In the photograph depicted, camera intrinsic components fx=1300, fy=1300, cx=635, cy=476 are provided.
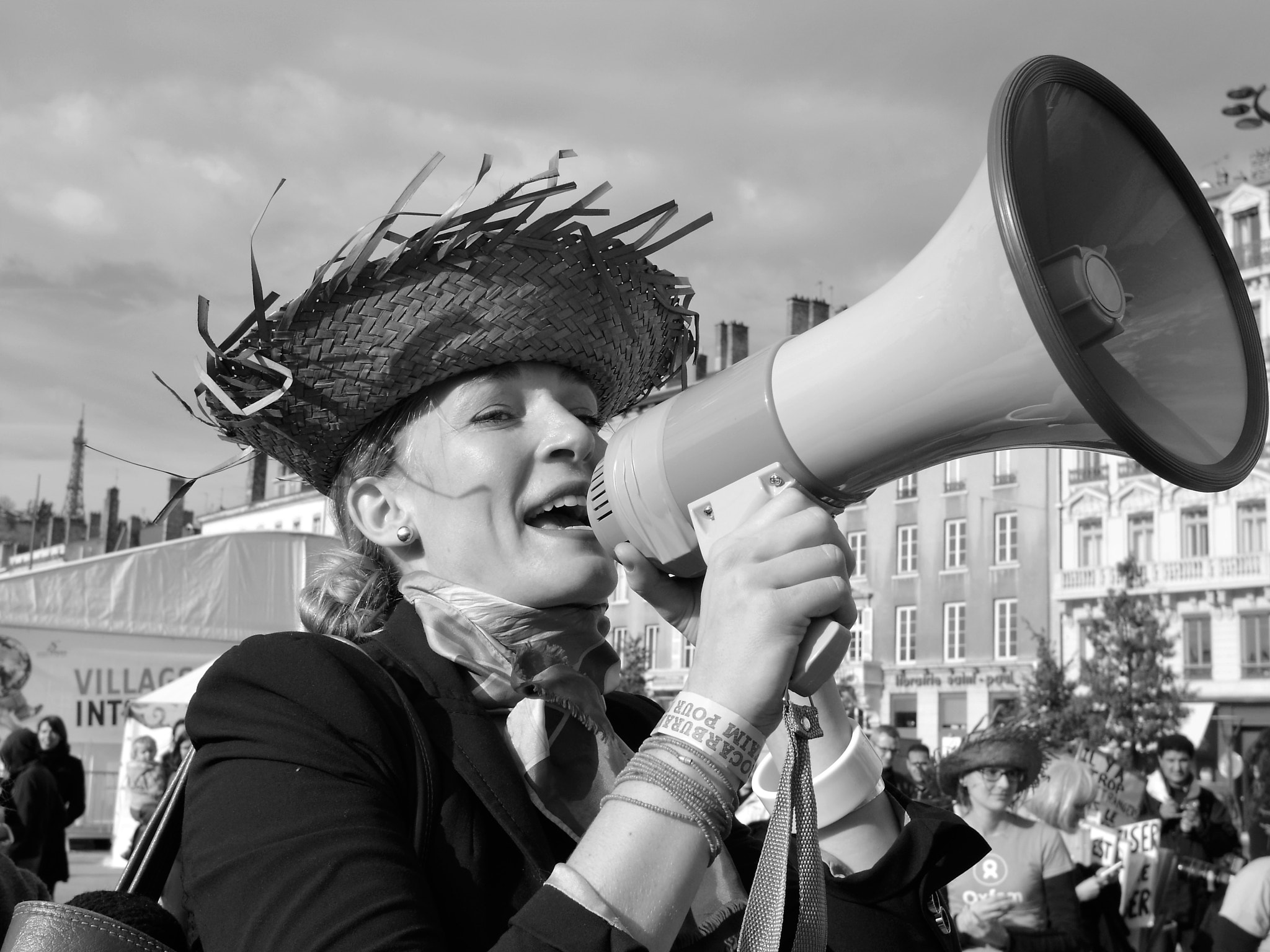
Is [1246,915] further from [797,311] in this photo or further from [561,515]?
[797,311]

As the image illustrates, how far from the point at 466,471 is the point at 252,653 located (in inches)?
16.6

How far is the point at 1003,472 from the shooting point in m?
36.2

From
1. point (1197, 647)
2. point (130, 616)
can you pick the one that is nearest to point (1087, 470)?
point (1197, 647)

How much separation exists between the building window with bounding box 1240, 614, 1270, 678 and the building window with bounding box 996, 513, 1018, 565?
6198 millimetres

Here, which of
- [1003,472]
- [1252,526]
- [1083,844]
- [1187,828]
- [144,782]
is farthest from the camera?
[1003,472]

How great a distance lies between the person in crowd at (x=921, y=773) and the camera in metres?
7.54

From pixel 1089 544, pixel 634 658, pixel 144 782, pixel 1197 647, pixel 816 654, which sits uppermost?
pixel 1089 544

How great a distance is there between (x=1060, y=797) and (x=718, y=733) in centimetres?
538

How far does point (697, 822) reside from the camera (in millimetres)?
1297

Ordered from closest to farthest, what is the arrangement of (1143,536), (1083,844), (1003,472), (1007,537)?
1. (1083,844)
2. (1143,536)
3. (1007,537)
4. (1003,472)

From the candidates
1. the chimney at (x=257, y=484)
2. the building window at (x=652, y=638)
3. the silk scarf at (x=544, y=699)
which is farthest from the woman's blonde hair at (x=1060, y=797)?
the chimney at (x=257, y=484)

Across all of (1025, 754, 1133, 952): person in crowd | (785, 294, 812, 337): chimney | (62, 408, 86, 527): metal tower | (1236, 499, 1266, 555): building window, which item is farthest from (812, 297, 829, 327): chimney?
(62, 408, 86, 527): metal tower

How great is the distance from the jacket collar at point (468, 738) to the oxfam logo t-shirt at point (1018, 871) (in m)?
4.08

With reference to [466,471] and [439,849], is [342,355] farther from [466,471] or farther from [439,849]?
[439,849]
